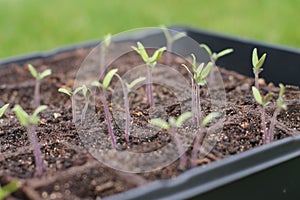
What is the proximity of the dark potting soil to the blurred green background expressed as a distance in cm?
109

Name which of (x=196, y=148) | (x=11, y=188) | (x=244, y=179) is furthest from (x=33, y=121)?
(x=244, y=179)

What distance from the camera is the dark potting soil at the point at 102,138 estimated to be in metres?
1.24

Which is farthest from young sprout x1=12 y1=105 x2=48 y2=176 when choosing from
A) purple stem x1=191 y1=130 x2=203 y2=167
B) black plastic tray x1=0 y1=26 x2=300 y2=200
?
purple stem x1=191 y1=130 x2=203 y2=167

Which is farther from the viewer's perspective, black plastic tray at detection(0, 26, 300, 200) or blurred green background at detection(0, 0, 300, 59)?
blurred green background at detection(0, 0, 300, 59)

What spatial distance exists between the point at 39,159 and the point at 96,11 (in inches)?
96.4

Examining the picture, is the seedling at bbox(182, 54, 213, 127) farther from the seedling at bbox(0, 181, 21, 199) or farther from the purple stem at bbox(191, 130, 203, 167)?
the seedling at bbox(0, 181, 21, 199)

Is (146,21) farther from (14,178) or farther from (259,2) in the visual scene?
(14,178)

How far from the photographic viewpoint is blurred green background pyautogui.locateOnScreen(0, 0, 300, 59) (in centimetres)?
321

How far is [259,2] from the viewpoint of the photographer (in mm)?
3541

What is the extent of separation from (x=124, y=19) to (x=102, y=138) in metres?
2.13

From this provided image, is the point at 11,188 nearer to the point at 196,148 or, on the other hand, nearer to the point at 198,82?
the point at 196,148

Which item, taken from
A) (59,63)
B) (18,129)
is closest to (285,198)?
(18,129)

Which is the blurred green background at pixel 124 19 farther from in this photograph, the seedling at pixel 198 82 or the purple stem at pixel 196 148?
the purple stem at pixel 196 148

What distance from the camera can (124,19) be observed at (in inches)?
138
